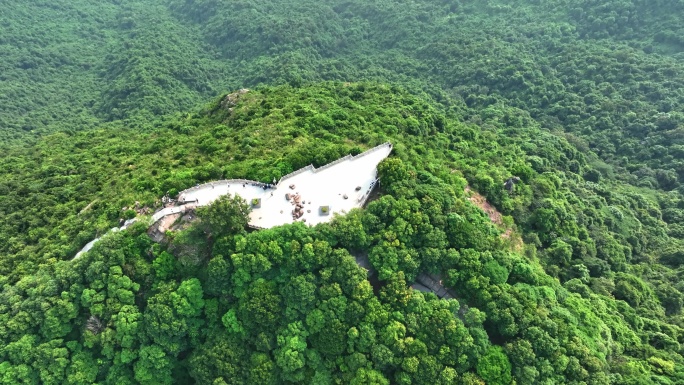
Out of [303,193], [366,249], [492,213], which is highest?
[303,193]

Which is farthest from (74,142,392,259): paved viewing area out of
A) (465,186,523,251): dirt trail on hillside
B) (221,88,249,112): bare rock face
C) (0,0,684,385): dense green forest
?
(221,88,249,112): bare rock face

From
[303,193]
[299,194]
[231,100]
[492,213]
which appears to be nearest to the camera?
[299,194]

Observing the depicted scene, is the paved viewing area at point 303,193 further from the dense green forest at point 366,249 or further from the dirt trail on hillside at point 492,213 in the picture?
the dirt trail on hillside at point 492,213

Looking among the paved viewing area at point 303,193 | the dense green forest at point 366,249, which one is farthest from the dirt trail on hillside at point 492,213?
the paved viewing area at point 303,193

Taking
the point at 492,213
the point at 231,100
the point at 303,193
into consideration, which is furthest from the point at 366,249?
the point at 231,100

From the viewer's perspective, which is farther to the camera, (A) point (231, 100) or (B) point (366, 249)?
(A) point (231, 100)

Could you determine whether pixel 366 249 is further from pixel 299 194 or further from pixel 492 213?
pixel 492 213
